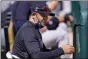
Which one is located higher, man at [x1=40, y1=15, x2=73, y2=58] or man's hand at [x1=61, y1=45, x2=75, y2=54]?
man at [x1=40, y1=15, x2=73, y2=58]

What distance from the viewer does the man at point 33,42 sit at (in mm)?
3600

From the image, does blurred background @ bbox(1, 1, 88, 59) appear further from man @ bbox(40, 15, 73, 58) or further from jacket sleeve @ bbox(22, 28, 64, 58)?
jacket sleeve @ bbox(22, 28, 64, 58)

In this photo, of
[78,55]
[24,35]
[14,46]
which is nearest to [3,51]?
[14,46]

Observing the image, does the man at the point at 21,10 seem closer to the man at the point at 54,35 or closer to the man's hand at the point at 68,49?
the man at the point at 54,35

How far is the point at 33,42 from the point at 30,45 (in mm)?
48

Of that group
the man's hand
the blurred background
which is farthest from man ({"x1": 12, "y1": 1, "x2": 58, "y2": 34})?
the man's hand

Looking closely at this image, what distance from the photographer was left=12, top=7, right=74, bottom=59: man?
3.60 metres

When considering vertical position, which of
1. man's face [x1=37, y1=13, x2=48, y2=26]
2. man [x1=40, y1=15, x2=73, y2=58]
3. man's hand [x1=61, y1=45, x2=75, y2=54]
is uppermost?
man's face [x1=37, y1=13, x2=48, y2=26]

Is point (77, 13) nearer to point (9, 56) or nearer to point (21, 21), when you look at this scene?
point (21, 21)

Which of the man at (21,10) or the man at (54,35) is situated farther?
the man at (54,35)

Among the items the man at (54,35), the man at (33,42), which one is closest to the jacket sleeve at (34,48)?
the man at (33,42)

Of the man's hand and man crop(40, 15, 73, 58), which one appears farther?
man crop(40, 15, 73, 58)

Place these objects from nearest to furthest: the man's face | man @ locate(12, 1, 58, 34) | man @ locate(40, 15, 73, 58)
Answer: the man's face → man @ locate(12, 1, 58, 34) → man @ locate(40, 15, 73, 58)

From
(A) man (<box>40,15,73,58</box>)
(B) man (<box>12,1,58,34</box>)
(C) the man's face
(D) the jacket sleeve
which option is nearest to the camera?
(D) the jacket sleeve
